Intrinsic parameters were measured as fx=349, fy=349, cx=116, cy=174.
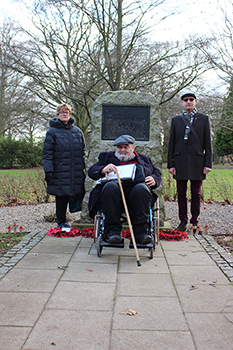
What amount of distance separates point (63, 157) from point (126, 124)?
1098 mm

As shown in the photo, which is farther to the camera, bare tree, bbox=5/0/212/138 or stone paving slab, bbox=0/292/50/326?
bare tree, bbox=5/0/212/138

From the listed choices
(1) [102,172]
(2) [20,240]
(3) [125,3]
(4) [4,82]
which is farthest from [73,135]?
(4) [4,82]

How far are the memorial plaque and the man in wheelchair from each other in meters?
1.12

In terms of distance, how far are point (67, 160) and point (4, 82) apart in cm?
1808

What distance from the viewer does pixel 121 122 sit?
17.3ft

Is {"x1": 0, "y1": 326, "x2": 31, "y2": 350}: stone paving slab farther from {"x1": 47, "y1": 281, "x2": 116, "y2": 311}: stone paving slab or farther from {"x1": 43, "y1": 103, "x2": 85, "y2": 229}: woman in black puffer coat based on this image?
{"x1": 43, "y1": 103, "x2": 85, "y2": 229}: woman in black puffer coat

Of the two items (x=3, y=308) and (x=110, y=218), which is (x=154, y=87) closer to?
(x=110, y=218)

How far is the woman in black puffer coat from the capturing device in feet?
15.8

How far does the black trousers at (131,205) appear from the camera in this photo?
3.79 m

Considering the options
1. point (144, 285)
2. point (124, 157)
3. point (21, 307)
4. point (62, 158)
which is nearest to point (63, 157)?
point (62, 158)

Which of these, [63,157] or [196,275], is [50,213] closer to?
[63,157]

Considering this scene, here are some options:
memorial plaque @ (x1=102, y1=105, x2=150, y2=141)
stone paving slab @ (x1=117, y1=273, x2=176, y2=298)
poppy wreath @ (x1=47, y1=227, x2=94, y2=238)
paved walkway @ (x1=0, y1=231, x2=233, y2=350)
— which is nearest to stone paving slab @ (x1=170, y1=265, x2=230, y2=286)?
paved walkway @ (x1=0, y1=231, x2=233, y2=350)

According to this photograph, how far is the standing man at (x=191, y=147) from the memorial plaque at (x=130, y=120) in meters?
0.44

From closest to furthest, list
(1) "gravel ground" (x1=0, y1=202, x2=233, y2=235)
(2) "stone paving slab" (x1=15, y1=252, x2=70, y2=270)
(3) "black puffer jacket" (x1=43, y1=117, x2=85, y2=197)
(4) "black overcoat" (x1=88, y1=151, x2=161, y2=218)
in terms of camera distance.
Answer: (2) "stone paving slab" (x1=15, y1=252, x2=70, y2=270) → (4) "black overcoat" (x1=88, y1=151, x2=161, y2=218) → (3) "black puffer jacket" (x1=43, y1=117, x2=85, y2=197) → (1) "gravel ground" (x1=0, y1=202, x2=233, y2=235)
